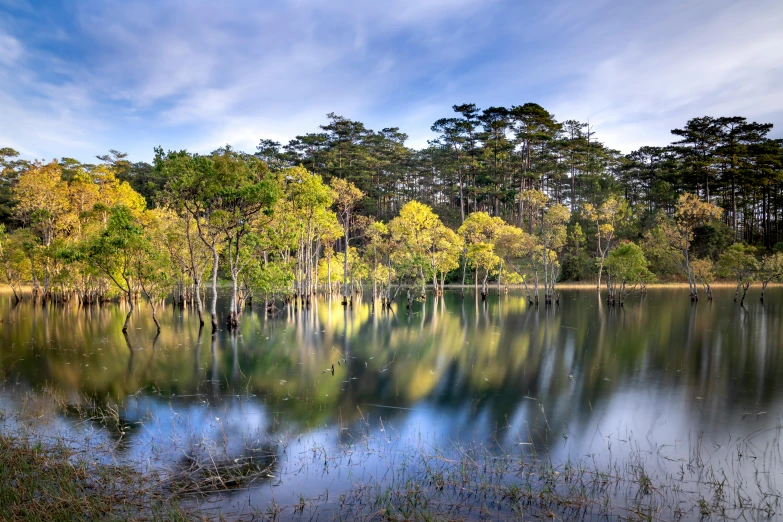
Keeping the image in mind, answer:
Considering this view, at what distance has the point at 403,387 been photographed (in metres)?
15.9

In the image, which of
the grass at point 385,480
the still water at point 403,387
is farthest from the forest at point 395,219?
the grass at point 385,480

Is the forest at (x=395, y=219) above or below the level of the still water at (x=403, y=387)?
above

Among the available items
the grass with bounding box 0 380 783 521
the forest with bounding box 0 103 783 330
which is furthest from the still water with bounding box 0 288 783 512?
the forest with bounding box 0 103 783 330

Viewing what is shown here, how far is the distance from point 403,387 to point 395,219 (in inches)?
1494

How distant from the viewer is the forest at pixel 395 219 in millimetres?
28484

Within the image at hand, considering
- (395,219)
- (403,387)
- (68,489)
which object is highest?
(395,219)

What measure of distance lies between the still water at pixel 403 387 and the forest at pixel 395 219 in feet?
19.2

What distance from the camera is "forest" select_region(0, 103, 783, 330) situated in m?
28.5

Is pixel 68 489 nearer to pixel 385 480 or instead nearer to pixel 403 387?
pixel 385 480

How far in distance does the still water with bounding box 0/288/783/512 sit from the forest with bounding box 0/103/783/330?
19.2 feet

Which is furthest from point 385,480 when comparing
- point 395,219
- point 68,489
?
point 395,219

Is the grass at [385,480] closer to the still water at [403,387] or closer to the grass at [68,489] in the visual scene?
the grass at [68,489]

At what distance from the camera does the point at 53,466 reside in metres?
8.34

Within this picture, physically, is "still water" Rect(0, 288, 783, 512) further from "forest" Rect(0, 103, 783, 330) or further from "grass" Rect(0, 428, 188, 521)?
"forest" Rect(0, 103, 783, 330)
